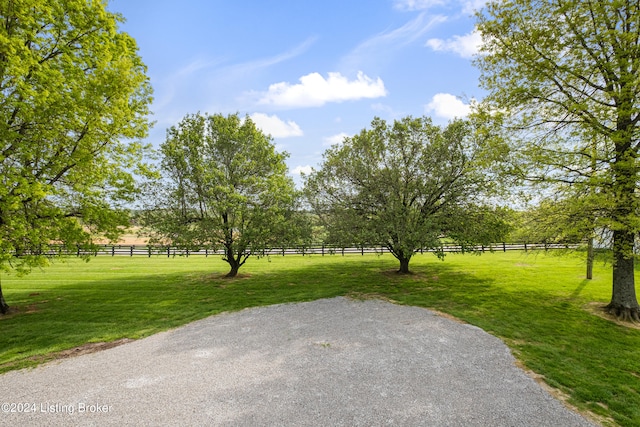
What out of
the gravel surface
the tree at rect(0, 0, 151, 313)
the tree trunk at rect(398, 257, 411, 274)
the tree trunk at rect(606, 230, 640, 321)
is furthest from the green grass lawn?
the tree at rect(0, 0, 151, 313)

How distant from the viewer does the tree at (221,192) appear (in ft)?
48.7

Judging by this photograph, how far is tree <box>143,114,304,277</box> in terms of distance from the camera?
48.7 ft

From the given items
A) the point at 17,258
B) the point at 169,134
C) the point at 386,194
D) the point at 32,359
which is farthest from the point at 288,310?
the point at 169,134

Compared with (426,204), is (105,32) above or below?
above

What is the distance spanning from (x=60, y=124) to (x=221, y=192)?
23.5 ft

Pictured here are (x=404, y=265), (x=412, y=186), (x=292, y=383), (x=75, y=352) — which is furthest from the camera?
(x=404, y=265)

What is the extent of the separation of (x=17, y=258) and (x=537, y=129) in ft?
61.9

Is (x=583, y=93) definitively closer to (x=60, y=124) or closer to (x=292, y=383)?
(x=292, y=383)

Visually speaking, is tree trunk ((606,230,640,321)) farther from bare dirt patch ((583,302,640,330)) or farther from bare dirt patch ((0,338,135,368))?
bare dirt patch ((0,338,135,368))

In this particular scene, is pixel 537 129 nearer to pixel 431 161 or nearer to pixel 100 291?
pixel 431 161

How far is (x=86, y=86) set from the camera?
31.2 ft

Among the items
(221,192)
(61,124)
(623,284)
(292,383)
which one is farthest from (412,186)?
(61,124)

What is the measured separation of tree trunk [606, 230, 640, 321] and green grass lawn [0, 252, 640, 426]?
0.94 metres

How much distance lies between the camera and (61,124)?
9.20 meters
